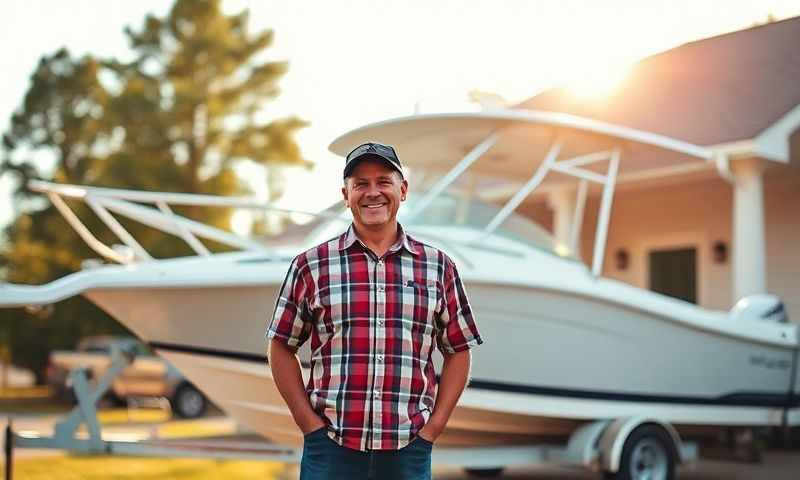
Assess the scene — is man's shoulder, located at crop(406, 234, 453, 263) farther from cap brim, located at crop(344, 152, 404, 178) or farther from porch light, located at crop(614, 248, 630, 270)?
porch light, located at crop(614, 248, 630, 270)

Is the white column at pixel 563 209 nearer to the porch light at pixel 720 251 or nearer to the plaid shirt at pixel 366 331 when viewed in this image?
the porch light at pixel 720 251

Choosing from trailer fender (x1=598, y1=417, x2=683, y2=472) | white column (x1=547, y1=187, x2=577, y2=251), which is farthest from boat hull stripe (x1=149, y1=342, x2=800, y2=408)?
white column (x1=547, y1=187, x2=577, y2=251)

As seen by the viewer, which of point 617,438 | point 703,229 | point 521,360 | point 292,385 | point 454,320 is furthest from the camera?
point 703,229

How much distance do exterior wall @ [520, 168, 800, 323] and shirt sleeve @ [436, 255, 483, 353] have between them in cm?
836

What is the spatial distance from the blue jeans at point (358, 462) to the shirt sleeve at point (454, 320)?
33 centimetres

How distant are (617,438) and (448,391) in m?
4.14

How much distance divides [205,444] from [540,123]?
3149 millimetres

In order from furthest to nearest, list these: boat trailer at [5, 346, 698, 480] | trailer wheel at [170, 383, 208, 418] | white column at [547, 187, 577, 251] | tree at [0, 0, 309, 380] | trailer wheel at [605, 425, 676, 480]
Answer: tree at [0, 0, 309, 380]
trailer wheel at [170, 383, 208, 418]
white column at [547, 187, 577, 251]
trailer wheel at [605, 425, 676, 480]
boat trailer at [5, 346, 698, 480]

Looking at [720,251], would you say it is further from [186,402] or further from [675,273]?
[186,402]

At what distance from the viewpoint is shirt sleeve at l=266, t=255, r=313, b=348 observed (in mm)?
2789

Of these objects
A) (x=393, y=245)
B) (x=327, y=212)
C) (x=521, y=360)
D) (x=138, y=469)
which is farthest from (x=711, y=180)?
(x=393, y=245)

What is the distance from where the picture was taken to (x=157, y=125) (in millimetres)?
22375

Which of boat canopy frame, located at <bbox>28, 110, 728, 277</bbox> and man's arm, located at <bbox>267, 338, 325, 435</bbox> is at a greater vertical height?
boat canopy frame, located at <bbox>28, 110, 728, 277</bbox>

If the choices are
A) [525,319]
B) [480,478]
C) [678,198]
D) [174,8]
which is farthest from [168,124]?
[525,319]
